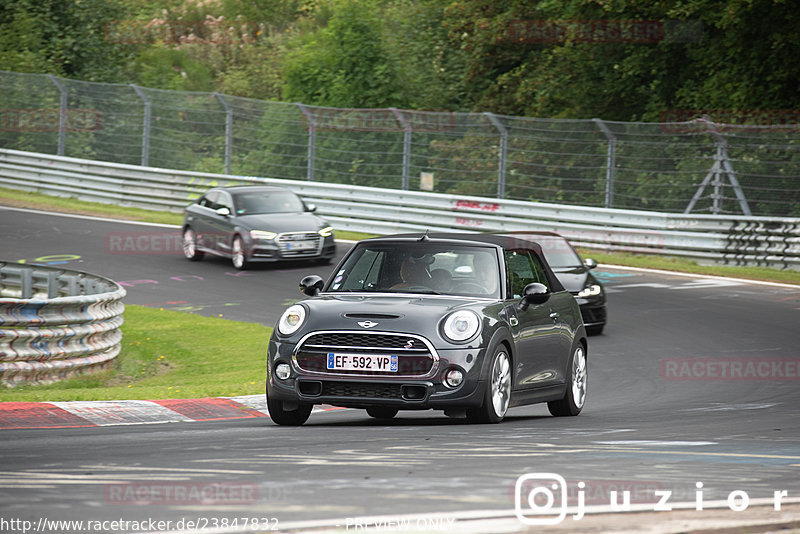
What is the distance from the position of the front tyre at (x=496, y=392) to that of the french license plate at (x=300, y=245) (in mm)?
14446

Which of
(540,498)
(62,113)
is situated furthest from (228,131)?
(540,498)

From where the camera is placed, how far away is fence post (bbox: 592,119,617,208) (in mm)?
27516

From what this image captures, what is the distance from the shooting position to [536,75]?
37.8 meters

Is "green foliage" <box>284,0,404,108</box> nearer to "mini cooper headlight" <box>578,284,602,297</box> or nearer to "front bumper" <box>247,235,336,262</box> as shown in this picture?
"front bumper" <box>247,235,336,262</box>

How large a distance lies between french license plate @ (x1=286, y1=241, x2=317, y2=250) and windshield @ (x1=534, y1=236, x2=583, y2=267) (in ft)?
21.6

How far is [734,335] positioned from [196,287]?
9.13m

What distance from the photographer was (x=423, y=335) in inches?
368

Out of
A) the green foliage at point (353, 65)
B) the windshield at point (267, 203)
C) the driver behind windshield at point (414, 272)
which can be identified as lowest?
the driver behind windshield at point (414, 272)

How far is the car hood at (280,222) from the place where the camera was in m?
24.2

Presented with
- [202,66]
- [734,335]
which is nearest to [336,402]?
[734,335]

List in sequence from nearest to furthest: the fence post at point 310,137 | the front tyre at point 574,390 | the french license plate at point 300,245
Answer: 1. the front tyre at point 574,390
2. the french license plate at point 300,245
3. the fence post at point 310,137

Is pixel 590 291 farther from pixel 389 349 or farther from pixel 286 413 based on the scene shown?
pixel 389 349

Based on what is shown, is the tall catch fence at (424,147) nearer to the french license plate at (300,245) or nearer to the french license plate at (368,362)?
the french license plate at (300,245)

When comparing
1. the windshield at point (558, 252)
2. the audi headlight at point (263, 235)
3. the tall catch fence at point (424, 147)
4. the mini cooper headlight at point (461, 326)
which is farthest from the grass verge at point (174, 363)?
the tall catch fence at point (424, 147)
